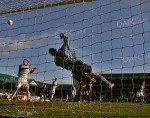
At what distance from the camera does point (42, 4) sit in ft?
28.7

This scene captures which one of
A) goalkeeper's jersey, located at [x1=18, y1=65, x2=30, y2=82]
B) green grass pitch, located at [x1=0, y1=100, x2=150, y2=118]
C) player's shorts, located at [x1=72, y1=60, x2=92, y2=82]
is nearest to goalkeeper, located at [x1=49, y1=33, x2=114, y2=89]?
player's shorts, located at [x1=72, y1=60, x2=92, y2=82]

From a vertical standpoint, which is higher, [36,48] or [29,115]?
[36,48]

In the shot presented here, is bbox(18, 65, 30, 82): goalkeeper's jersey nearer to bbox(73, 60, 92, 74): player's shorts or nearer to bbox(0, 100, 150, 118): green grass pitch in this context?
bbox(0, 100, 150, 118): green grass pitch

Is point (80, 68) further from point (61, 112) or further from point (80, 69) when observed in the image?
point (61, 112)

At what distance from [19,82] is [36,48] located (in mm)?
4803

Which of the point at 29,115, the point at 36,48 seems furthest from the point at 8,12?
the point at 29,115

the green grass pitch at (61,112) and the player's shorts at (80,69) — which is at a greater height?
the player's shorts at (80,69)

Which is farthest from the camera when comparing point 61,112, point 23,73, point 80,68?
point 23,73

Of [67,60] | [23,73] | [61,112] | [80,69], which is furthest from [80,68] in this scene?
[23,73]

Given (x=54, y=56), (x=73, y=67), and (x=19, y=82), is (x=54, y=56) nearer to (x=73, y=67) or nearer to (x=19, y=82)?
(x=73, y=67)

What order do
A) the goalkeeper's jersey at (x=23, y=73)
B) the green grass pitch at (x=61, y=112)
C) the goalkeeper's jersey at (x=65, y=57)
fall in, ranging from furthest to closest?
the goalkeeper's jersey at (x=23, y=73), the goalkeeper's jersey at (x=65, y=57), the green grass pitch at (x=61, y=112)

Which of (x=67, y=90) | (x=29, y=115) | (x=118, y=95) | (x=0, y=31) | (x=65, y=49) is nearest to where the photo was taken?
(x=29, y=115)

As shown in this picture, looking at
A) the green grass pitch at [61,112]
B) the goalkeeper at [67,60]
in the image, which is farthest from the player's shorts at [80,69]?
the green grass pitch at [61,112]

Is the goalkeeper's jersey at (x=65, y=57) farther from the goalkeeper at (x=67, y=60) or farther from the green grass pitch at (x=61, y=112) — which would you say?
the green grass pitch at (x=61, y=112)
